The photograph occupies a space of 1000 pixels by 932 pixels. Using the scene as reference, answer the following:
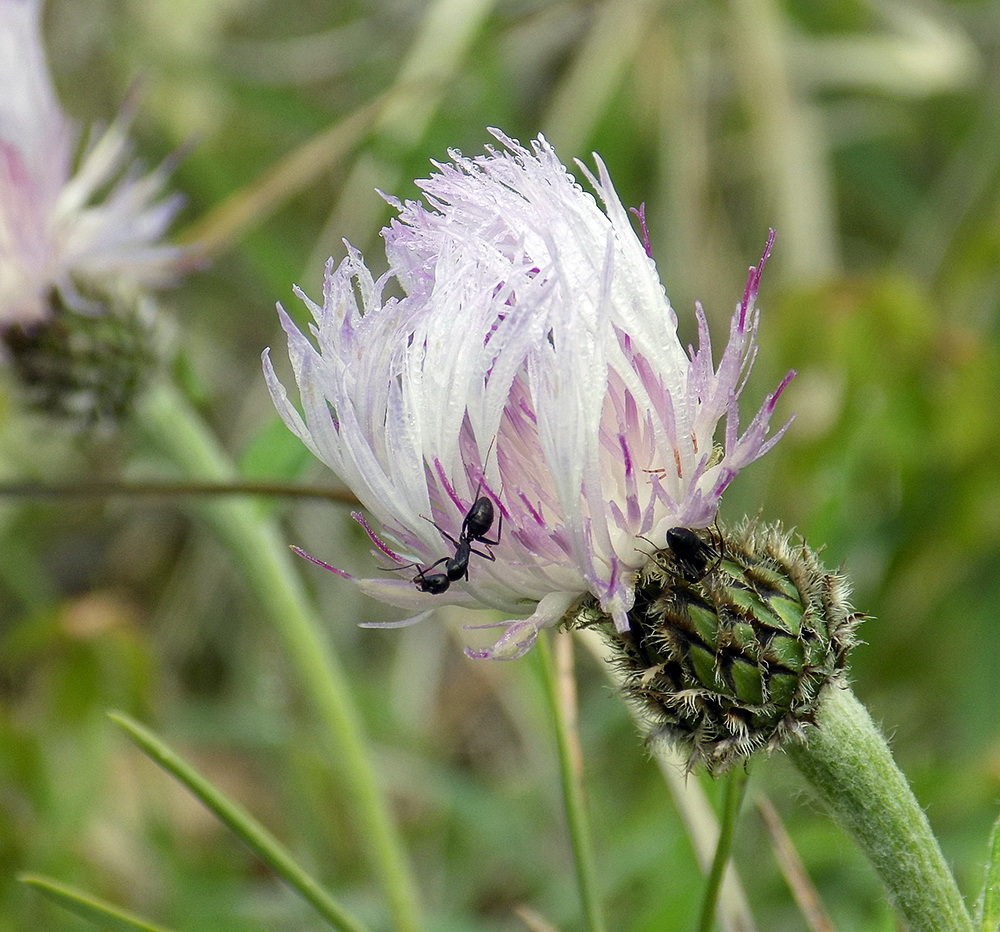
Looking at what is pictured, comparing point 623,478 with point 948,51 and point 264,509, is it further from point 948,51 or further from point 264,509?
point 948,51

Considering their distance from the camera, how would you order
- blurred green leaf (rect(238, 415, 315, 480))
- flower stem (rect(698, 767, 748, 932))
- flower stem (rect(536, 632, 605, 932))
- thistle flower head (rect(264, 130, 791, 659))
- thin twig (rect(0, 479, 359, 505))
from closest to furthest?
thistle flower head (rect(264, 130, 791, 659)) → flower stem (rect(698, 767, 748, 932)) → flower stem (rect(536, 632, 605, 932)) → thin twig (rect(0, 479, 359, 505)) → blurred green leaf (rect(238, 415, 315, 480))

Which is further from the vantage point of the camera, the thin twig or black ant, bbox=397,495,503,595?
the thin twig

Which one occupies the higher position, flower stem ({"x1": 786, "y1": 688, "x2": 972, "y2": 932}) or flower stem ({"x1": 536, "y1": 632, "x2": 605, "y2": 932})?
flower stem ({"x1": 536, "y1": 632, "x2": 605, "y2": 932})

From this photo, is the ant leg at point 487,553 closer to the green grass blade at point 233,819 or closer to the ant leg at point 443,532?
the ant leg at point 443,532

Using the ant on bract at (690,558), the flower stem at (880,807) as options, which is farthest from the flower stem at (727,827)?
the ant on bract at (690,558)

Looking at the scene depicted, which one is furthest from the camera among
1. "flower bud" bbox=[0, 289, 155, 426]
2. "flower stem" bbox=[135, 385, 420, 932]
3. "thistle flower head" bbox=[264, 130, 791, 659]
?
"flower bud" bbox=[0, 289, 155, 426]

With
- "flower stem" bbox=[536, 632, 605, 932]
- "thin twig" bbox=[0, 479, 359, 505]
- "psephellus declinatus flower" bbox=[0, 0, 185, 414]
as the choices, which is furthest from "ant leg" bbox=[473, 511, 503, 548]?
"psephellus declinatus flower" bbox=[0, 0, 185, 414]

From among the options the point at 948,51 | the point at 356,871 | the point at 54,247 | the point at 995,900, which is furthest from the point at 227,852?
the point at 948,51

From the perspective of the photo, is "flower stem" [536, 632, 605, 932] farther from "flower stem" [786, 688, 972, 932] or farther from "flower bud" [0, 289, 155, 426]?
"flower bud" [0, 289, 155, 426]

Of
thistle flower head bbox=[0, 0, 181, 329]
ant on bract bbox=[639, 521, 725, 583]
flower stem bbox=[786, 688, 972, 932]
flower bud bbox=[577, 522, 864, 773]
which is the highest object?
thistle flower head bbox=[0, 0, 181, 329]
